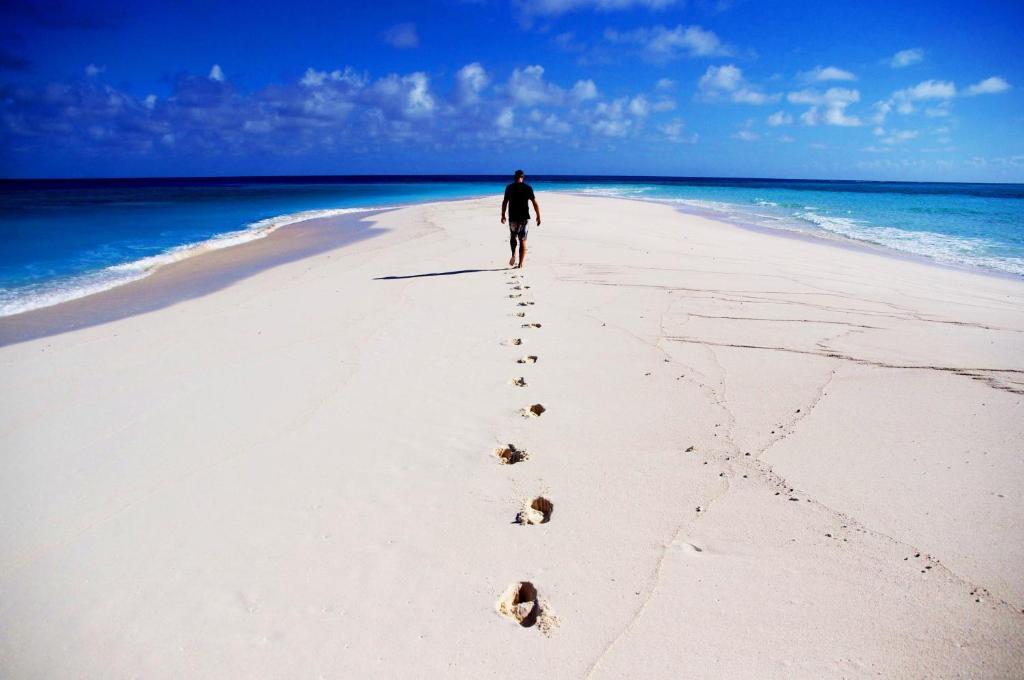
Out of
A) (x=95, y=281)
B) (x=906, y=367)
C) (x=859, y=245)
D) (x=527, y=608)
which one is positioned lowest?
(x=95, y=281)

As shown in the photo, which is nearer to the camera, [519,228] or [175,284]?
[519,228]

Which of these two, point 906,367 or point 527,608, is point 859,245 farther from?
point 527,608

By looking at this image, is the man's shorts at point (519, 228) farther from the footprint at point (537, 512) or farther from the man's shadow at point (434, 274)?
the footprint at point (537, 512)

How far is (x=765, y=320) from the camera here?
22.5 feet

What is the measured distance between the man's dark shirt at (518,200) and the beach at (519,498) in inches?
162

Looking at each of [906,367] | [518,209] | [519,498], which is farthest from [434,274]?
[519,498]

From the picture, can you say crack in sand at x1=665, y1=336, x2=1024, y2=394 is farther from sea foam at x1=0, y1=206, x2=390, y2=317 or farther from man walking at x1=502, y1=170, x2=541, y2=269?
sea foam at x1=0, y1=206, x2=390, y2=317

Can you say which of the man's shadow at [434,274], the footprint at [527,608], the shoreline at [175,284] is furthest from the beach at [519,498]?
the man's shadow at [434,274]

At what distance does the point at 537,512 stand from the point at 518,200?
8329 millimetres

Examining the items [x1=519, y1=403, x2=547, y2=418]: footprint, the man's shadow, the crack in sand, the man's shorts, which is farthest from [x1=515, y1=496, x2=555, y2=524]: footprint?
the man's shorts

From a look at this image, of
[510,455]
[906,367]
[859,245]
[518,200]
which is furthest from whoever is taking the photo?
[859,245]

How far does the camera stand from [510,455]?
12.4 feet

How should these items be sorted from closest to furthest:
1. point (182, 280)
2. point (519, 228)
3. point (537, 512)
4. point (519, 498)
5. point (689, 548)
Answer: point (689, 548) → point (537, 512) → point (519, 498) → point (519, 228) → point (182, 280)

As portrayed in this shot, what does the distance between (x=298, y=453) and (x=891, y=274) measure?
36.5ft
